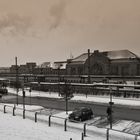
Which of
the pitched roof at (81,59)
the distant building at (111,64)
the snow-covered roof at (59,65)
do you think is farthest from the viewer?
the snow-covered roof at (59,65)

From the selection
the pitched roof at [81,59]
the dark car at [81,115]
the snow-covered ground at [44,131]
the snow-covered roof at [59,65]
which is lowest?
the snow-covered ground at [44,131]

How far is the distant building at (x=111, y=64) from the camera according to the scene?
3250 inches

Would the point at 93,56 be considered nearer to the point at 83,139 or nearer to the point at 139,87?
the point at 139,87

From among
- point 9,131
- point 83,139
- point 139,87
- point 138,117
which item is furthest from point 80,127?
point 139,87

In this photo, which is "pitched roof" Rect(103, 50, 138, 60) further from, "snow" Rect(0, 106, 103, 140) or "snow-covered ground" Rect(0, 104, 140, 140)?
"snow" Rect(0, 106, 103, 140)

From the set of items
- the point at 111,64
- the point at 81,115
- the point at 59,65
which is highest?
the point at 59,65

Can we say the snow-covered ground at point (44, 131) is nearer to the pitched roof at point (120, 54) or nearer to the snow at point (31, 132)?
the snow at point (31, 132)

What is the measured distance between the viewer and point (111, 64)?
86125 millimetres

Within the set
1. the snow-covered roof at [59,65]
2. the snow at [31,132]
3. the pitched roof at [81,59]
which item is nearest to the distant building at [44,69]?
the snow-covered roof at [59,65]

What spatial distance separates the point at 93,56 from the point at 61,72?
17.3 metres

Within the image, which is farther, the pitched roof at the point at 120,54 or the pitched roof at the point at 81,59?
the pitched roof at the point at 81,59

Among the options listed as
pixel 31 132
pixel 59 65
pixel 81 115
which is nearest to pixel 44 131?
pixel 31 132

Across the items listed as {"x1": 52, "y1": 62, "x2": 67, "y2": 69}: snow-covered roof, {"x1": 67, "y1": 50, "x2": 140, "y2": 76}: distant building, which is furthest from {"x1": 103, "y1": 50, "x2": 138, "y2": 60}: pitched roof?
{"x1": 52, "y1": 62, "x2": 67, "y2": 69}: snow-covered roof

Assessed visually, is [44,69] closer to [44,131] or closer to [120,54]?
[120,54]
